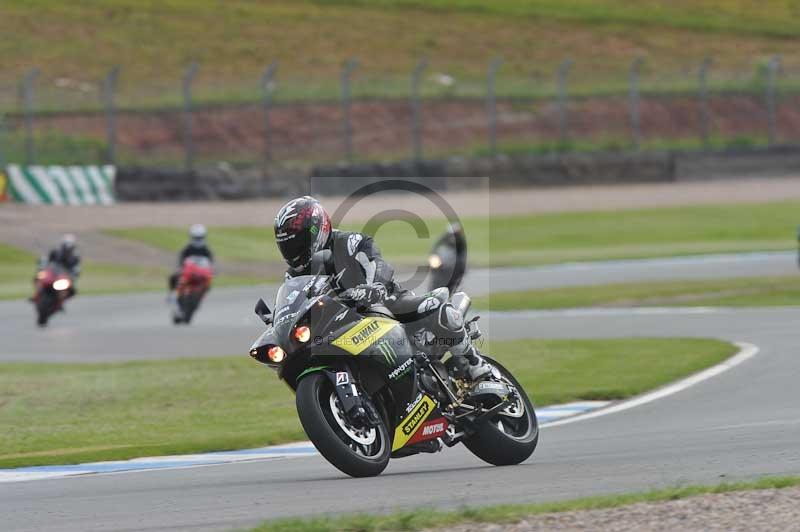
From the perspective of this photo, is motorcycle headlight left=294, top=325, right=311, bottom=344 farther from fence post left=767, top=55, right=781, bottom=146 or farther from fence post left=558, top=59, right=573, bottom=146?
fence post left=767, top=55, right=781, bottom=146

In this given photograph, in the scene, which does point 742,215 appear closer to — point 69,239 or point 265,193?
point 265,193

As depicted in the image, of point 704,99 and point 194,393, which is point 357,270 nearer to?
point 194,393

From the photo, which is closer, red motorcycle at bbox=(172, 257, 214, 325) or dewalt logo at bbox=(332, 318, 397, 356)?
dewalt logo at bbox=(332, 318, 397, 356)

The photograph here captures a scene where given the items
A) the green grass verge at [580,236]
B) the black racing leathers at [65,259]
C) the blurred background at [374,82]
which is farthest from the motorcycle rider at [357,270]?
the blurred background at [374,82]

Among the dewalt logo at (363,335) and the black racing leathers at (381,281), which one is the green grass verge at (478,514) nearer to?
the dewalt logo at (363,335)

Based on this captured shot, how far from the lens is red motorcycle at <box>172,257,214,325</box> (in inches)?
861

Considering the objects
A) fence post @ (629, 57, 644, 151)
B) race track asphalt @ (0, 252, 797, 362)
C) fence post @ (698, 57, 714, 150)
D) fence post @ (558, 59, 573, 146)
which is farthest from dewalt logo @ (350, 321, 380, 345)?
fence post @ (698, 57, 714, 150)

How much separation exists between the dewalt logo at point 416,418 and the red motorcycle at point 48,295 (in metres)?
14.5

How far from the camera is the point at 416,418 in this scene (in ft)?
27.5

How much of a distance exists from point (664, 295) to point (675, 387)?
10.4m

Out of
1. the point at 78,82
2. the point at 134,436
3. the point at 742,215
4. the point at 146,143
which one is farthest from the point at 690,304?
the point at 78,82

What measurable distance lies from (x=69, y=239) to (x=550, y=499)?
16898 mm

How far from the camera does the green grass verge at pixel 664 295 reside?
850 inches

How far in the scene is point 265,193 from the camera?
38.1 m
